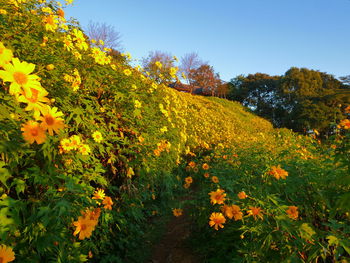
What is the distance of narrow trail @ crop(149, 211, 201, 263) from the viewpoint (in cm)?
266

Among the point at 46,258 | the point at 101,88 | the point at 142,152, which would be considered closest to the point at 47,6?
the point at 101,88

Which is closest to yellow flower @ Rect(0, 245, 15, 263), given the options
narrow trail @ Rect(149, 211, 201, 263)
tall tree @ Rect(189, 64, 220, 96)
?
narrow trail @ Rect(149, 211, 201, 263)

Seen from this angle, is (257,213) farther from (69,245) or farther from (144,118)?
(144,118)

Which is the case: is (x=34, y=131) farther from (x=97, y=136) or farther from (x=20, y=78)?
(x=97, y=136)

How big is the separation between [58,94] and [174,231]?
7.88 feet

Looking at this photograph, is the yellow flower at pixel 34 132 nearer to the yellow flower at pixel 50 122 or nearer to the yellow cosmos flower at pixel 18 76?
the yellow flower at pixel 50 122

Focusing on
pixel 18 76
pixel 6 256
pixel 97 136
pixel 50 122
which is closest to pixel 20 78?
Answer: pixel 18 76

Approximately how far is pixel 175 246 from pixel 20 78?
268 cm

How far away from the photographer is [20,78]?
98 centimetres

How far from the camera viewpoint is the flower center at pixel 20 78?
969 millimetres

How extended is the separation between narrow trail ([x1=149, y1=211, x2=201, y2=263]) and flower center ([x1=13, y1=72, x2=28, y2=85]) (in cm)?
238

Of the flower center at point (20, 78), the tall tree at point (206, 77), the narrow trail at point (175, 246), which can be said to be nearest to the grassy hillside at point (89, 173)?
the flower center at point (20, 78)

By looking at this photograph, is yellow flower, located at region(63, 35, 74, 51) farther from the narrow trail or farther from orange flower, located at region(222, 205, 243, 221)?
the narrow trail

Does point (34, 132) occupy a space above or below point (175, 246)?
above
